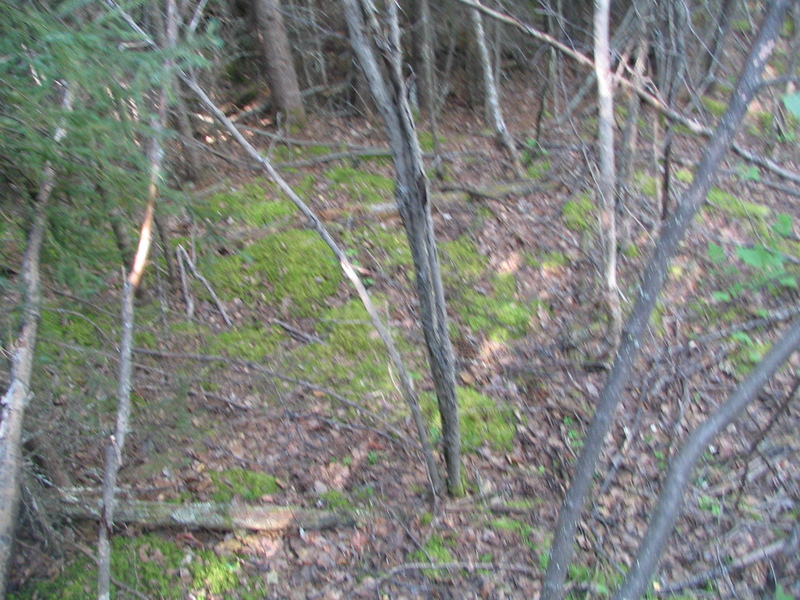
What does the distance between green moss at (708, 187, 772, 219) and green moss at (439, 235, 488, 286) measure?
3949 millimetres

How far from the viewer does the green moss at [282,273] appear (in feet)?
20.3

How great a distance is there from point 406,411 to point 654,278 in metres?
3.02

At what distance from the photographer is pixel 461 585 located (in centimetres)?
396

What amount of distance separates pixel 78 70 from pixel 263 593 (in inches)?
128

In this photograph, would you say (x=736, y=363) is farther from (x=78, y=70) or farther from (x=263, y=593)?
(x=78, y=70)

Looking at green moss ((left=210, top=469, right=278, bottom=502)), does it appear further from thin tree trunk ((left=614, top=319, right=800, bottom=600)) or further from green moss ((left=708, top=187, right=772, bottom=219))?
green moss ((left=708, top=187, right=772, bottom=219))

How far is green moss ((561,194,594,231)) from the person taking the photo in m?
7.68

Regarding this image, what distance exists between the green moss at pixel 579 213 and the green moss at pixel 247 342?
13.6 ft

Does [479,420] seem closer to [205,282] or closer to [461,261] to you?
[461,261]

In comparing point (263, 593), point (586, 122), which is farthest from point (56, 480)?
point (586, 122)

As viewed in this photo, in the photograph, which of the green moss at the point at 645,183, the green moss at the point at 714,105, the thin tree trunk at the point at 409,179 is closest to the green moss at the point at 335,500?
the thin tree trunk at the point at 409,179

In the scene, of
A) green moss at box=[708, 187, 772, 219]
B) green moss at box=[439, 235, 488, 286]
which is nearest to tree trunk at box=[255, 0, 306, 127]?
green moss at box=[439, 235, 488, 286]

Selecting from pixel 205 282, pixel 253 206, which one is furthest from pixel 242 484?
pixel 253 206

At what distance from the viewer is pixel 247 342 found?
5.65 meters
